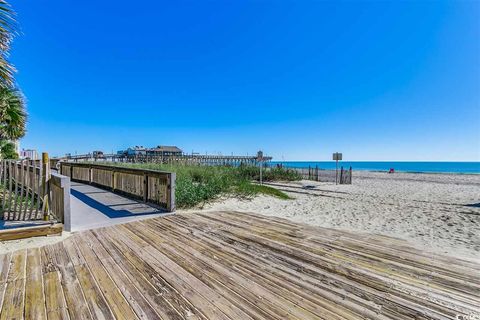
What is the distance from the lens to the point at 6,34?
3.39m

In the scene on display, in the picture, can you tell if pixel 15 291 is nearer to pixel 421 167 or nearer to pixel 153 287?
pixel 153 287

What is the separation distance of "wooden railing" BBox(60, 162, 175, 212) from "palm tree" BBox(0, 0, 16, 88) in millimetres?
3007

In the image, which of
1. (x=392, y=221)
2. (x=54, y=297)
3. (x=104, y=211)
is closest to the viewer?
(x=54, y=297)

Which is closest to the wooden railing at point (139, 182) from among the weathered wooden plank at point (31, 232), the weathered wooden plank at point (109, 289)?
the weathered wooden plank at point (31, 232)

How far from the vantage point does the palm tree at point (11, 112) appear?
6.53 meters

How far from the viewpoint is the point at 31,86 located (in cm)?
1672

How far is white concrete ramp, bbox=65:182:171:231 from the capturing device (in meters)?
4.09

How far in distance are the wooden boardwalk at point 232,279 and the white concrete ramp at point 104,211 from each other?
61 centimetres

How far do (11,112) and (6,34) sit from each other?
5.11 meters

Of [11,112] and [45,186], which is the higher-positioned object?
[11,112]

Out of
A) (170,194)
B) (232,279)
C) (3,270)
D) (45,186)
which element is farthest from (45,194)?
(232,279)

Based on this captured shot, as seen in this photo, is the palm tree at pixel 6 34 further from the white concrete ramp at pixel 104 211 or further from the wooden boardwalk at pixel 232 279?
the wooden boardwalk at pixel 232 279

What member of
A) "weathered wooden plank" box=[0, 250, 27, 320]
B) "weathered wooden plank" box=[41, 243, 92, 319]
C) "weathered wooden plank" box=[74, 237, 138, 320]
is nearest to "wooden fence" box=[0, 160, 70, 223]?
"weathered wooden plank" box=[41, 243, 92, 319]

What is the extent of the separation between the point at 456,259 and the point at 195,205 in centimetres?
516
